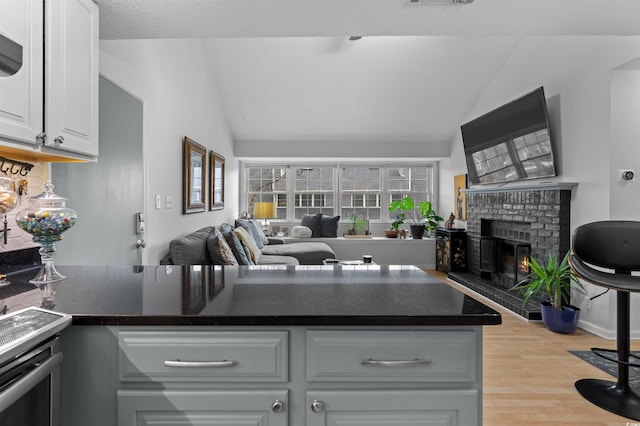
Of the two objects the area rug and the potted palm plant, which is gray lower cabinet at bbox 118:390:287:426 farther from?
the potted palm plant

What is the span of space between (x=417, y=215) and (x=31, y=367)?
6577 mm

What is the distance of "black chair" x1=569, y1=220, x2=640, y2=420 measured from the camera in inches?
80.5

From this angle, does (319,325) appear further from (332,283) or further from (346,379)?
(332,283)

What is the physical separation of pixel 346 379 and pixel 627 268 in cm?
216

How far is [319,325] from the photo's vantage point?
1030 mm

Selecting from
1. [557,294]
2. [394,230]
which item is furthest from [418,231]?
[557,294]

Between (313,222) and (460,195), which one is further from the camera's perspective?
(313,222)

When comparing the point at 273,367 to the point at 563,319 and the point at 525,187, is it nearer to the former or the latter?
the point at 563,319

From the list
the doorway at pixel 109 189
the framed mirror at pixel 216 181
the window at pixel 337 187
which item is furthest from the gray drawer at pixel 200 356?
the window at pixel 337 187

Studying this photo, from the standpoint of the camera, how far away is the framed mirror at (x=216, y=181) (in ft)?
14.7

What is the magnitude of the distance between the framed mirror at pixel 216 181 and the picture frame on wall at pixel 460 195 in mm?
3587

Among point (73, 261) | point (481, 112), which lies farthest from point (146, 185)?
point (481, 112)

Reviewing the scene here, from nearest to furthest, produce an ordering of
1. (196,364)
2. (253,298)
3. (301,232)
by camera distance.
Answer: (196,364), (253,298), (301,232)

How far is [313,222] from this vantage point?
6574mm
